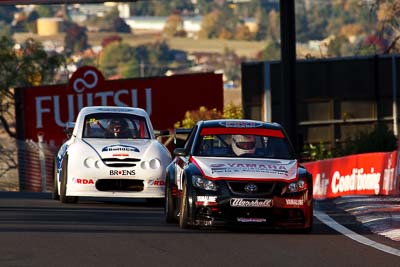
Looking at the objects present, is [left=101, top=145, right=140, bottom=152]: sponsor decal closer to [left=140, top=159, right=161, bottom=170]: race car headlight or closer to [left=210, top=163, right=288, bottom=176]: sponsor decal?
[left=140, top=159, right=161, bottom=170]: race car headlight

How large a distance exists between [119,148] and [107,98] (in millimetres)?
42539

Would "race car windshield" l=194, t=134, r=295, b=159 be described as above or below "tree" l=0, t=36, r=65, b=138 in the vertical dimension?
above

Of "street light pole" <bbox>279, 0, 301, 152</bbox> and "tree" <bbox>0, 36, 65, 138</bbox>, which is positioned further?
"tree" <bbox>0, 36, 65, 138</bbox>

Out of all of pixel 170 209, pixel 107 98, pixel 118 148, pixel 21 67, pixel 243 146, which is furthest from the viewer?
pixel 21 67

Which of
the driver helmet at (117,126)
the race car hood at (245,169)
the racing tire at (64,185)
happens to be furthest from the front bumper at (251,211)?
the driver helmet at (117,126)

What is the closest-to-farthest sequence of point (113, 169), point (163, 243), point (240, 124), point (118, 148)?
point (163, 243) < point (240, 124) < point (113, 169) < point (118, 148)

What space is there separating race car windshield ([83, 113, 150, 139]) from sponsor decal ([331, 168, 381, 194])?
5.16 meters

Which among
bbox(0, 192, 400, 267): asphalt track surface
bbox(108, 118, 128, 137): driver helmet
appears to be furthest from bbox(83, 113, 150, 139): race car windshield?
bbox(0, 192, 400, 267): asphalt track surface

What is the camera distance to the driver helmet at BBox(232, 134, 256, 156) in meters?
17.0

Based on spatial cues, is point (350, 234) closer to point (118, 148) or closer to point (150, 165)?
point (150, 165)

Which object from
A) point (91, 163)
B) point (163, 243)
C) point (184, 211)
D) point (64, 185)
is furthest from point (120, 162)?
point (163, 243)

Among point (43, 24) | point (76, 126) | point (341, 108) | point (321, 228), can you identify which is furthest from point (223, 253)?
point (43, 24)

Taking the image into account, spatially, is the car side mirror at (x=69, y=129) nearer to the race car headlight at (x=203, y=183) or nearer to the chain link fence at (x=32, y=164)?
the race car headlight at (x=203, y=183)

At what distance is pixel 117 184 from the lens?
2056 cm
